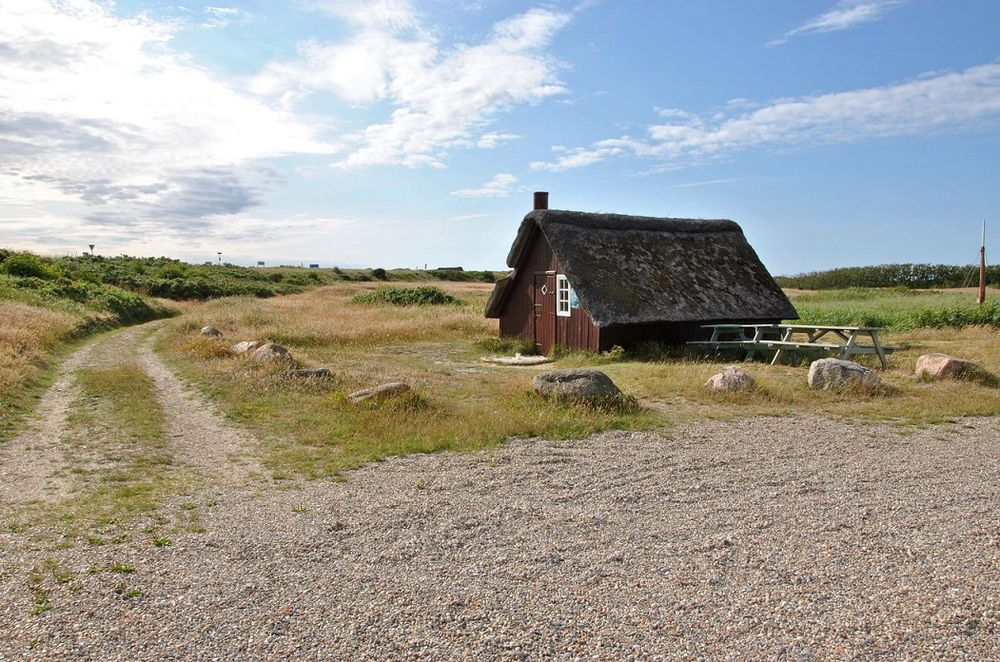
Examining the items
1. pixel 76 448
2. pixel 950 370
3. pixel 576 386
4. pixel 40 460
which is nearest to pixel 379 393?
pixel 576 386

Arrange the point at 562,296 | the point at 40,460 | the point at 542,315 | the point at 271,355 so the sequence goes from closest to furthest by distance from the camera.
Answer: the point at 40,460 < the point at 271,355 < the point at 562,296 < the point at 542,315

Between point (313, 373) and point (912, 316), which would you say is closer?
point (313, 373)

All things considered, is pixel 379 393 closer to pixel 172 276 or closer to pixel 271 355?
pixel 271 355

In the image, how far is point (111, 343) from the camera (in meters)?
24.7

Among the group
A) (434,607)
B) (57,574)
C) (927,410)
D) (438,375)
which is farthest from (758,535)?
(438,375)

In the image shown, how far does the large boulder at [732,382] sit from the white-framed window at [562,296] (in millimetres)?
8185

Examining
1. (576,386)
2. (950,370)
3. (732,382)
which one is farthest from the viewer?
(950,370)

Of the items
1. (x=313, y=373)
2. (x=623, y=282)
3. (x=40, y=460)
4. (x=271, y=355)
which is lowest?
(x=40, y=460)

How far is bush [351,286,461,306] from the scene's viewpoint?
4597 centimetres

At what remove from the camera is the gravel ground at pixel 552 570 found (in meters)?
4.69

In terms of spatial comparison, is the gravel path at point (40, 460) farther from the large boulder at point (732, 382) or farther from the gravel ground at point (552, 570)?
the large boulder at point (732, 382)

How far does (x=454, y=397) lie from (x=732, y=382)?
521cm

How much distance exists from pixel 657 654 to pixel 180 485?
19.1 ft

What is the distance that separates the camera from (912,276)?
193 ft
